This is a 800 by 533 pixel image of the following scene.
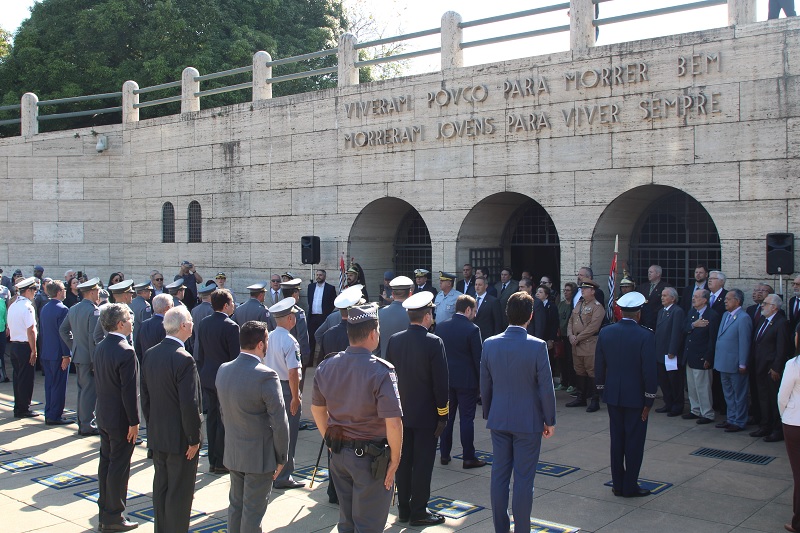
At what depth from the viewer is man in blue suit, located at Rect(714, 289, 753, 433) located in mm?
10164

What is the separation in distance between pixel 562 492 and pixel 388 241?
33.2 feet

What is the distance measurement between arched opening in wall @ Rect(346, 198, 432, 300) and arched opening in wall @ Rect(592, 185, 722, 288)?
14.9 feet

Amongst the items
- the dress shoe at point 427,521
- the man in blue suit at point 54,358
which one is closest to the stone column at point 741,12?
the dress shoe at point 427,521

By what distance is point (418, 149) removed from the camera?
15156 millimetres

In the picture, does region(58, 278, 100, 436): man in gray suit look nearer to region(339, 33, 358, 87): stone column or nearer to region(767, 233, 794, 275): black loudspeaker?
region(339, 33, 358, 87): stone column

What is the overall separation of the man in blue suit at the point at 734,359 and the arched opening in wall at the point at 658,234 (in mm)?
2549

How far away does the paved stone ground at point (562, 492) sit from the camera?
687 cm

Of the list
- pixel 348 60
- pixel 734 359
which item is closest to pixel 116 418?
pixel 734 359

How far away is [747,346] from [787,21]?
4.67 meters

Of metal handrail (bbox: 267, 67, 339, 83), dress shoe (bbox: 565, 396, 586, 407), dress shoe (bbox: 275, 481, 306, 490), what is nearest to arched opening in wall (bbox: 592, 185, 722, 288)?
dress shoe (bbox: 565, 396, 586, 407)

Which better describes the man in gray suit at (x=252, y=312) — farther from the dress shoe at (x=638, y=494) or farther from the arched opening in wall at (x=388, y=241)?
the arched opening in wall at (x=388, y=241)

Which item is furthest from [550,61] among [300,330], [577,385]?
[300,330]

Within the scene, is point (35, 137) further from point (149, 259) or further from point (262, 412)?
point (262, 412)

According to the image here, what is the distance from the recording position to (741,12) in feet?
38.1
